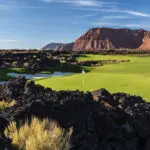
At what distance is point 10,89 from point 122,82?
1050cm

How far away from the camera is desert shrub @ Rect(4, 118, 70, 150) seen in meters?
A: 7.23

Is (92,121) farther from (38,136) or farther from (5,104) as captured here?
(5,104)

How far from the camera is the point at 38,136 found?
7.27 meters

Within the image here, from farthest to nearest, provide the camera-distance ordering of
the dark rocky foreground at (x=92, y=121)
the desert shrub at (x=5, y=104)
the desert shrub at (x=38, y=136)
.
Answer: the desert shrub at (x=5, y=104) → the dark rocky foreground at (x=92, y=121) → the desert shrub at (x=38, y=136)

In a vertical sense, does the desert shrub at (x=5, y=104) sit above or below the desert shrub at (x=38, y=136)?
below

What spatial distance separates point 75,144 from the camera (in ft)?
26.4

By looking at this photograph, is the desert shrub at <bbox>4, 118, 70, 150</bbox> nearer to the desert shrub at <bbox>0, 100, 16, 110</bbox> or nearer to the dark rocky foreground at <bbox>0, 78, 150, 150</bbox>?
the dark rocky foreground at <bbox>0, 78, 150, 150</bbox>

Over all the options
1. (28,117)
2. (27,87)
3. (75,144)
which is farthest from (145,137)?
(27,87)

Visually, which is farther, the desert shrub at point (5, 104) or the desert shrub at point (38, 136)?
the desert shrub at point (5, 104)

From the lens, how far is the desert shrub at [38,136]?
23.7 ft

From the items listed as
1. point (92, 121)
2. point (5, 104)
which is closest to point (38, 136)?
point (92, 121)

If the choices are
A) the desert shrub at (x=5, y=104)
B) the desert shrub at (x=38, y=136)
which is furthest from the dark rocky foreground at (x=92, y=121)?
the desert shrub at (x=5, y=104)

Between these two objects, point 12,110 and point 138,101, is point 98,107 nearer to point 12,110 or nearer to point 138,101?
point 12,110

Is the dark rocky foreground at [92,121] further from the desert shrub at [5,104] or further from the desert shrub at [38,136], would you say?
the desert shrub at [5,104]
